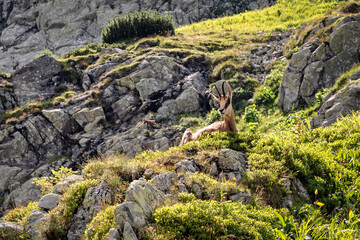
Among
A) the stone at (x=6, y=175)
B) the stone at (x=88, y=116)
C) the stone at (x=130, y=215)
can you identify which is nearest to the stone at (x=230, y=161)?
the stone at (x=130, y=215)

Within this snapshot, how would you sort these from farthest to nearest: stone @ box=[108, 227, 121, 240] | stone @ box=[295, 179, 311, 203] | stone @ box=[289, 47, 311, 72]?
stone @ box=[289, 47, 311, 72] → stone @ box=[295, 179, 311, 203] → stone @ box=[108, 227, 121, 240]

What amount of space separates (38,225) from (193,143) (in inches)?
176

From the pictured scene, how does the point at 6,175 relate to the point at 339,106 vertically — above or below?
below

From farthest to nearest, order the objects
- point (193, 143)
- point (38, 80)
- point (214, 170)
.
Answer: point (38, 80) < point (193, 143) < point (214, 170)

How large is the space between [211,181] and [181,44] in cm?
2045

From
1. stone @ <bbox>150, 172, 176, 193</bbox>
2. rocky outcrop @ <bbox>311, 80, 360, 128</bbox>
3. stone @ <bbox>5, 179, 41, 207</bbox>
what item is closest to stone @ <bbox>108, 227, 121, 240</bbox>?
stone @ <bbox>150, 172, 176, 193</bbox>

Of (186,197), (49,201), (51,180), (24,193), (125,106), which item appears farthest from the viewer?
(125,106)

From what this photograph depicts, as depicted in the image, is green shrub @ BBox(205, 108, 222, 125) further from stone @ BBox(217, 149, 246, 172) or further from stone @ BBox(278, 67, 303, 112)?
stone @ BBox(217, 149, 246, 172)

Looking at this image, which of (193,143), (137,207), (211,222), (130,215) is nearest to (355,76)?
(193,143)

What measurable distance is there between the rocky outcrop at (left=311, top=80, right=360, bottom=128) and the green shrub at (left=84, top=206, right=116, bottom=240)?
30.9 ft

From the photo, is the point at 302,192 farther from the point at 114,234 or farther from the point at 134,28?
the point at 134,28

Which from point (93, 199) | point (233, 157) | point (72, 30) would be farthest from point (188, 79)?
point (72, 30)

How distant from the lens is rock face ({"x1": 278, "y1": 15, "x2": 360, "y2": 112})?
14.7 m

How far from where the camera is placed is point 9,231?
5.98 meters
